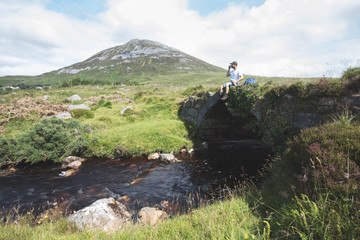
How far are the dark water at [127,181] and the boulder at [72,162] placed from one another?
1.07ft

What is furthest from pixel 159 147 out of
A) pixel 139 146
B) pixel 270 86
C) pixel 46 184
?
pixel 270 86

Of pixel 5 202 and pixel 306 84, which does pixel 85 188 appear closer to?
pixel 5 202

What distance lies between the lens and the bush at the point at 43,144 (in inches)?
414

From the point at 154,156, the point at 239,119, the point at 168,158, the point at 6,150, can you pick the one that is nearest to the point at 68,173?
the point at 6,150

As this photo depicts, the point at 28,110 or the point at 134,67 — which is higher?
the point at 134,67

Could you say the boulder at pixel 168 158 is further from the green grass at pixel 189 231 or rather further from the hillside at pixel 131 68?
the hillside at pixel 131 68

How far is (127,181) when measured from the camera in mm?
9062

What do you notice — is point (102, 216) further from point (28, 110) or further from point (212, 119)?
point (28, 110)

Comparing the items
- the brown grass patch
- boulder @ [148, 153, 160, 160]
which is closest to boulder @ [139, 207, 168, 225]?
boulder @ [148, 153, 160, 160]

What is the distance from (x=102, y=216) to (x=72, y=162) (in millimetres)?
6983

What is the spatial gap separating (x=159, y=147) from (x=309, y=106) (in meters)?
8.85

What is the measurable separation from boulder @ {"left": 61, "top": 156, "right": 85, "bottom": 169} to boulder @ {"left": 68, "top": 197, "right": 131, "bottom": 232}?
5815 mm

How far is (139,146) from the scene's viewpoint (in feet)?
41.0

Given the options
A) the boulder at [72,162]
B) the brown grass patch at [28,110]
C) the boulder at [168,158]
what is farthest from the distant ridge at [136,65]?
the boulder at [168,158]
